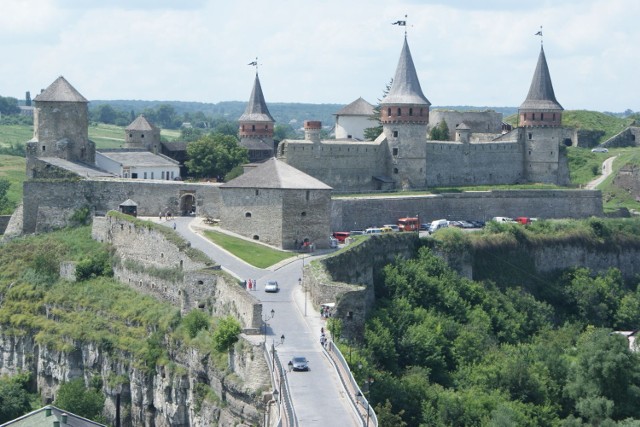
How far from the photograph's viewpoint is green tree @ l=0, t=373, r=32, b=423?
178ft

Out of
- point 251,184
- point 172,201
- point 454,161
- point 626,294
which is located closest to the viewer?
point 251,184

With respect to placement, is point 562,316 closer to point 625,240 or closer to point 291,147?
point 625,240

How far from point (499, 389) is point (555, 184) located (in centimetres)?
4019

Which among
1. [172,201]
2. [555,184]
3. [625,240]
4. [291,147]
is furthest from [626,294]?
[172,201]

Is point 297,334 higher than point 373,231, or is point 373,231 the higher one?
point 373,231

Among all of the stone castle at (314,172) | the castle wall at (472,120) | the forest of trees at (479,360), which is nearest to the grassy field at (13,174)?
the stone castle at (314,172)

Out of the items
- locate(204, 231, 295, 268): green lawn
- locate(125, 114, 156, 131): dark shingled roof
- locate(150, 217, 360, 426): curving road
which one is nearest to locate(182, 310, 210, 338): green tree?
locate(150, 217, 360, 426): curving road

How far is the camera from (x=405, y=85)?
8131cm

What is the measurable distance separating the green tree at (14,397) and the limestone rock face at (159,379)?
2.29ft

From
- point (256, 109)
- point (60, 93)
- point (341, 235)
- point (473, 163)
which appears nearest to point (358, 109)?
point (256, 109)

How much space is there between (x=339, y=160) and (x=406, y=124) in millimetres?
4873

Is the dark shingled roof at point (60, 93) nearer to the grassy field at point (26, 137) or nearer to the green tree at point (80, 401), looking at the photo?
the green tree at point (80, 401)

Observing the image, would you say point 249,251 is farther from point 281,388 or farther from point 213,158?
point 281,388

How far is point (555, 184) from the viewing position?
294 ft
